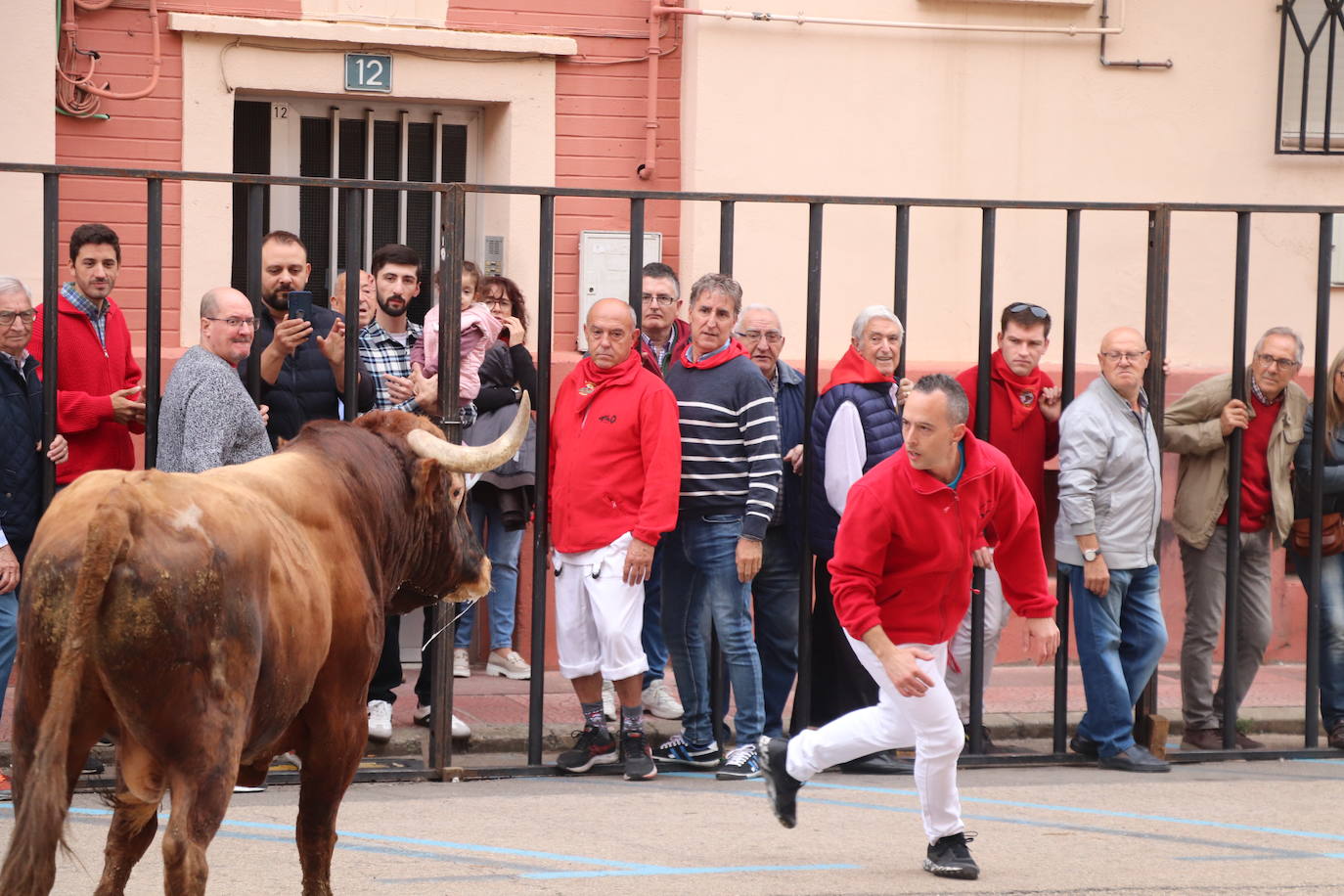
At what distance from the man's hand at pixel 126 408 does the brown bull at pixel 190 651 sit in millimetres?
2546

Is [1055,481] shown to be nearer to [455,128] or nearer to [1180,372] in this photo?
[1180,372]

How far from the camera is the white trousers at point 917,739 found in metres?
6.10

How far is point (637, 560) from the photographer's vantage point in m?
7.39

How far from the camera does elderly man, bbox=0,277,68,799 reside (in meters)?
6.96

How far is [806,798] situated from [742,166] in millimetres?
4431

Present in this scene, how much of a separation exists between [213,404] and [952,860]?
3181 mm

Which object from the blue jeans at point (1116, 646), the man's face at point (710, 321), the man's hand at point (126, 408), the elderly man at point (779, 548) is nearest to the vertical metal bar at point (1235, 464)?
the blue jeans at point (1116, 646)

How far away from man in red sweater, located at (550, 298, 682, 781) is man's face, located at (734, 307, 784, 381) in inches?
26.9

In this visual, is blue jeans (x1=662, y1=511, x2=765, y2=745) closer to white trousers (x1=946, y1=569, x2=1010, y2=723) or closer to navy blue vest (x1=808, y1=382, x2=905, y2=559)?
navy blue vest (x1=808, y1=382, x2=905, y2=559)

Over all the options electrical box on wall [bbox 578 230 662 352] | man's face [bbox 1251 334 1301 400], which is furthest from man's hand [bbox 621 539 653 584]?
man's face [bbox 1251 334 1301 400]

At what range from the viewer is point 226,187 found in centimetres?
1012

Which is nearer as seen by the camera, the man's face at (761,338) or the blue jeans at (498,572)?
the man's face at (761,338)

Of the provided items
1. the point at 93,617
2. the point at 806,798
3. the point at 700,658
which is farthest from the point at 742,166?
the point at 93,617

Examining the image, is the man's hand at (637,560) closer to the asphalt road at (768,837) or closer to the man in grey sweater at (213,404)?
the asphalt road at (768,837)
